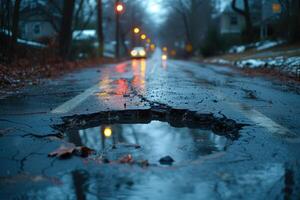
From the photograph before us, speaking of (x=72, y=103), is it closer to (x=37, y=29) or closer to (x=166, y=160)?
(x=166, y=160)

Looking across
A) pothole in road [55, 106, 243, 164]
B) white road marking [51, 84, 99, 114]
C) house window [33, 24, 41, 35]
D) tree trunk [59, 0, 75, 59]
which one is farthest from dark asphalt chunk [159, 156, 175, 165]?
house window [33, 24, 41, 35]

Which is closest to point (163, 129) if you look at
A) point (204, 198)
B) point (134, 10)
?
point (204, 198)

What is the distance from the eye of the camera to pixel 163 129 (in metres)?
7.06

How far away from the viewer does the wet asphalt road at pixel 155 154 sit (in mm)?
3928

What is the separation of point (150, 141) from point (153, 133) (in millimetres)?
572

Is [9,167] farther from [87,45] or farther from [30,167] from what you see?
[87,45]

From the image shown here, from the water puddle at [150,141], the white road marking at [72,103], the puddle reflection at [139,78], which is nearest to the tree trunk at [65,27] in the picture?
the puddle reflection at [139,78]

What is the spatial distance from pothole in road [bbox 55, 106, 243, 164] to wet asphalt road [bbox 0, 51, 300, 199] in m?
0.02

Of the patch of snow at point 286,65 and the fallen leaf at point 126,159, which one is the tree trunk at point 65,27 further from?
the fallen leaf at point 126,159

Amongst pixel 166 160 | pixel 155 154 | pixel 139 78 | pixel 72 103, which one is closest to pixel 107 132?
pixel 155 154

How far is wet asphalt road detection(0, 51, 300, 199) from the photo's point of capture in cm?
393

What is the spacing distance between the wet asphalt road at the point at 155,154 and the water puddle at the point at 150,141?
0.04 ft

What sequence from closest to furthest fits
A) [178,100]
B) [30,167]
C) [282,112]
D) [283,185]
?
1. [283,185]
2. [30,167]
3. [282,112]
4. [178,100]

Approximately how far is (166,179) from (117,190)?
0.50m
